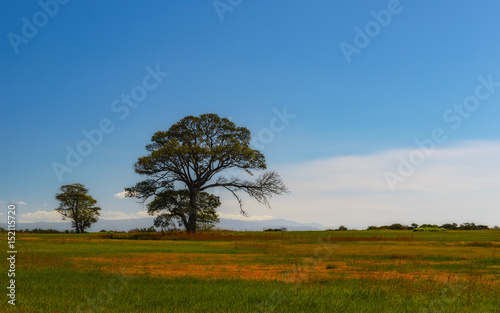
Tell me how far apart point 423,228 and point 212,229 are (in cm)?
3466

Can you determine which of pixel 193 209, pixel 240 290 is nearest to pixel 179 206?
pixel 193 209

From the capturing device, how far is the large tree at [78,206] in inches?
2945

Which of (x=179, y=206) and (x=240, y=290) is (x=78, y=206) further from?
(x=240, y=290)

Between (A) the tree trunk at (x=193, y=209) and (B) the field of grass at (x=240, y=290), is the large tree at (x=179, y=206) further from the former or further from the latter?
(B) the field of grass at (x=240, y=290)

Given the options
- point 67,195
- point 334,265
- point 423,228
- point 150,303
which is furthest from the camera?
point 67,195

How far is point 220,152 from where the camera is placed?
4484 centimetres

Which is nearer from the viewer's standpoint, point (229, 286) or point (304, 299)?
point (304, 299)

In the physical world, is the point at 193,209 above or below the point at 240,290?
above

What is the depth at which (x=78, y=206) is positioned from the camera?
76688 mm

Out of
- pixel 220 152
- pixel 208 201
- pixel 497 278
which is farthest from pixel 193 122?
pixel 497 278

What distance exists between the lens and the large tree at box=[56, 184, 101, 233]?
74.8 metres

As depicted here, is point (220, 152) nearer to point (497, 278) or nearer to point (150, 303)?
point (497, 278)

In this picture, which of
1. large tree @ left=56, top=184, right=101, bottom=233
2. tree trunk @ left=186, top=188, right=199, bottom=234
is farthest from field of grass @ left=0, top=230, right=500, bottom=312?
large tree @ left=56, top=184, right=101, bottom=233

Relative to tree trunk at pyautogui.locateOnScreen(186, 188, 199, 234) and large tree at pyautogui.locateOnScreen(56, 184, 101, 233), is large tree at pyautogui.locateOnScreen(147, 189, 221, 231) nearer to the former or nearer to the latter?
tree trunk at pyautogui.locateOnScreen(186, 188, 199, 234)
